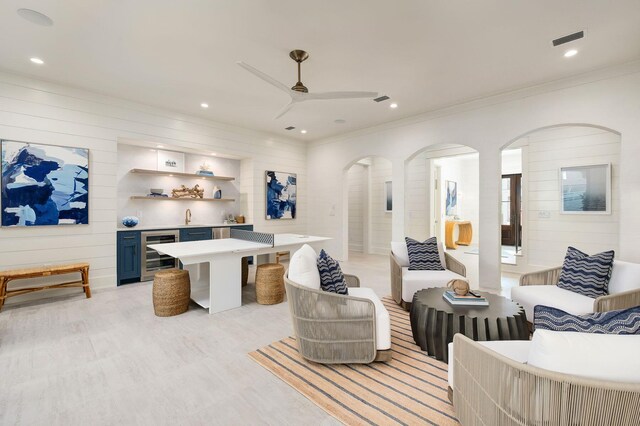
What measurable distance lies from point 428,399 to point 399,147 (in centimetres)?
470

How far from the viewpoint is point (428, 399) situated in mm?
1940

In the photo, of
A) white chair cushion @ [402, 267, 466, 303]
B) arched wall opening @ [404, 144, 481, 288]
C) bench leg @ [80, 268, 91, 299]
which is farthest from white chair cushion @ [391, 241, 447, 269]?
bench leg @ [80, 268, 91, 299]

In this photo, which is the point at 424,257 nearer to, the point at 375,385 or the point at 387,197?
the point at 375,385

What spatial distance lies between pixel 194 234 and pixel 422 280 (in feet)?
13.8

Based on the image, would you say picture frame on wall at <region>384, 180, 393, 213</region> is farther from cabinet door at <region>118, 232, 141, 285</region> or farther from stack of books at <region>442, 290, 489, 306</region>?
cabinet door at <region>118, 232, 141, 285</region>

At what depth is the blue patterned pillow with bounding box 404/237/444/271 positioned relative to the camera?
147 inches

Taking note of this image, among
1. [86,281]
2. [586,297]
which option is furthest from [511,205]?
[86,281]

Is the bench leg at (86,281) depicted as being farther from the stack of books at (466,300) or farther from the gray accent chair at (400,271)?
the stack of books at (466,300)

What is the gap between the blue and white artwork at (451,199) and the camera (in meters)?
8.80

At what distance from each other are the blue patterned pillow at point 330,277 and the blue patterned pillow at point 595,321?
1446mm

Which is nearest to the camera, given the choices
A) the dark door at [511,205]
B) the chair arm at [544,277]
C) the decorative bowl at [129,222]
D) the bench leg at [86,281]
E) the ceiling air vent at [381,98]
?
the chair arm at [544,277]

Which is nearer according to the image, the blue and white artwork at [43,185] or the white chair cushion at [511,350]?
the white chair cushion at [511,350]

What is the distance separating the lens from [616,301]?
2447 millimetres

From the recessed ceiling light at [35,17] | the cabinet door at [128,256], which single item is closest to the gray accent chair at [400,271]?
the cabinet door at [128,256]
